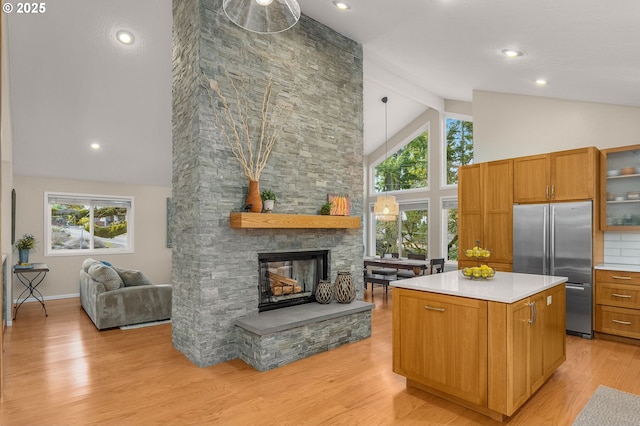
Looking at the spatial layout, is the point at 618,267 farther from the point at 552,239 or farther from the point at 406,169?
the point at 406,169

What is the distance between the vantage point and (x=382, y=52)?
530 centimetres

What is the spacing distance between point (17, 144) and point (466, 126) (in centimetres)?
829

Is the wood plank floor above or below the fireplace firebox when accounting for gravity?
below

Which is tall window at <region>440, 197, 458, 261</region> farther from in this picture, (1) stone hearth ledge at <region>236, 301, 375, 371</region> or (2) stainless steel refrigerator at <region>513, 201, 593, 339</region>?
(1) stone hearth ledge at <region>236, 301, 375, 371</region>

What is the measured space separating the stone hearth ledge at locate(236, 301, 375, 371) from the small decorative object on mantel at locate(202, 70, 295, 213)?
1138 mm

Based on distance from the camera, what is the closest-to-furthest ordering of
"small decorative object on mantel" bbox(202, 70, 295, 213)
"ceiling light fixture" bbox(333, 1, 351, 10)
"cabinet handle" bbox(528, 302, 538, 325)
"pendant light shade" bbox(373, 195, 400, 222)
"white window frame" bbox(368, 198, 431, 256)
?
"cabinet handle" bbox(528, 302, 538, 325), "small decorative object on mantel" bbox(202, 70, 295, 213), "ceiling light fixture" bbox(333, 1, 351, 10), "pendant light shade" bbox(373, 195, 400, 222), "white window frame" bbox(368, 198, 431, 256)

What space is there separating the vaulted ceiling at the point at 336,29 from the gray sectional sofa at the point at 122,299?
2.36 m

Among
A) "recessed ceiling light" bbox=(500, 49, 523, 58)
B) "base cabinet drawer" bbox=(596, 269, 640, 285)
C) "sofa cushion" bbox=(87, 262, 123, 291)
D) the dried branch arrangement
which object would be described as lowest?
"sofa cushion" bbox=(87, 262, 123, 291)

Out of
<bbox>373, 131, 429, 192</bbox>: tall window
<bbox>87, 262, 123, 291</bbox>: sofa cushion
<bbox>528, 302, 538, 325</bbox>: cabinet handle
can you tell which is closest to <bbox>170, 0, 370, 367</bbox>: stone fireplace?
<bbox>87, 262, 123, 291</bbox>: sofa cushion

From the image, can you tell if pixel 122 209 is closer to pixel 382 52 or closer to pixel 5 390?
pixel 5 390

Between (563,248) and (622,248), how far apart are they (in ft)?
2.66

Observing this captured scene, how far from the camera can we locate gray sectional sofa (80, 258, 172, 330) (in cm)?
482

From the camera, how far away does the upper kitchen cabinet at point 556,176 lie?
4.51m

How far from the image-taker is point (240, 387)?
3.17m
